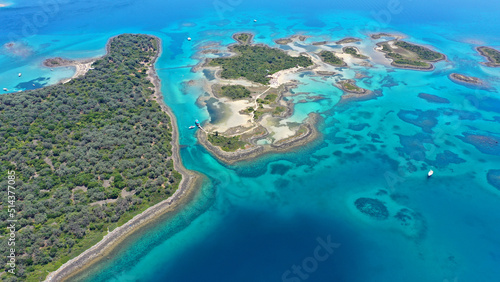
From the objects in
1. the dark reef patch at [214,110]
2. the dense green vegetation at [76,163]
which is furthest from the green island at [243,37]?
the dense green vegetation at [76,163]

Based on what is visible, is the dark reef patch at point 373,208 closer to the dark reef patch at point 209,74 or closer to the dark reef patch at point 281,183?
the dark reef patch at point 281,183

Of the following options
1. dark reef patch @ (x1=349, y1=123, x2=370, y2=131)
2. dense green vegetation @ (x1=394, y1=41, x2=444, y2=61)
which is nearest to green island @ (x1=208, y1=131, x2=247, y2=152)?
dark reef patch @ (x1=349, y1=123, x2=370, y2=131)

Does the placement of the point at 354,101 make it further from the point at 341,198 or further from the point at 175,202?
the point at 175,202

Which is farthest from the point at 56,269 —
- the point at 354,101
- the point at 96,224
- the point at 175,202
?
the point at 354,101

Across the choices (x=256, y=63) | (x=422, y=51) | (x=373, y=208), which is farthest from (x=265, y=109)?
(x=422, y=51)

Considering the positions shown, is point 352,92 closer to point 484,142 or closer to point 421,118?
point 421,118
